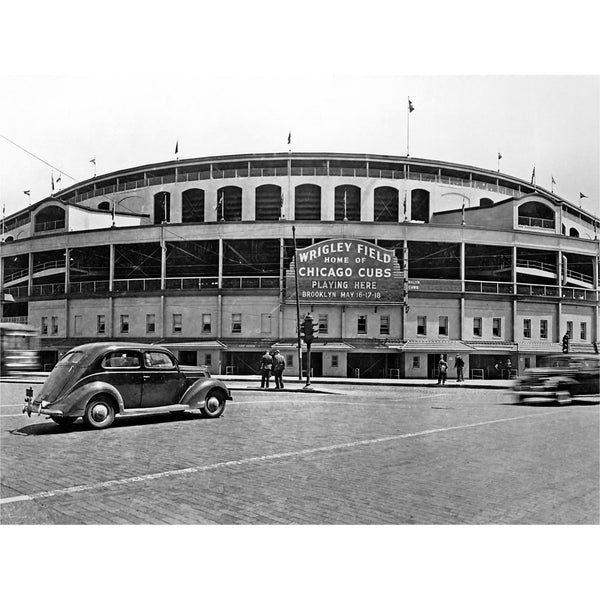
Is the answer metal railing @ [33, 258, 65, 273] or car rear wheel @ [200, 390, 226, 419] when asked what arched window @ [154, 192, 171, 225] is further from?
car rear wheel @ [200, 390, 226, 419]

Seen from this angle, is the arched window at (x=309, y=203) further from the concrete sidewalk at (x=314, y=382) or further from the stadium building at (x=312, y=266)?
the concrete sidewalk at (x=314, y=382)

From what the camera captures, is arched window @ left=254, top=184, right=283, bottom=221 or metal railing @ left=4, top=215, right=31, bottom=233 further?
arched window @ left=254, top=184, right=283, bottom=221

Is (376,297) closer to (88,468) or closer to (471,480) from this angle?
(471,480)

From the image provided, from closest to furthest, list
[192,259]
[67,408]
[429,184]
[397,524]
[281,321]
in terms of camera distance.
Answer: [397,524] < [67,408] < [192,259] < [281,321] < [429,184]

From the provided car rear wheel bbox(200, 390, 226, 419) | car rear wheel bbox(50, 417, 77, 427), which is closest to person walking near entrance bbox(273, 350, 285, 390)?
car rear wheel bbox(200, 390, 226, 419)

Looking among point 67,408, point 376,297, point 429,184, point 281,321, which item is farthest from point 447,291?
point 67,408

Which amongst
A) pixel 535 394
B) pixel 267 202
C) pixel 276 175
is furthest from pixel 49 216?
pixel 535 394

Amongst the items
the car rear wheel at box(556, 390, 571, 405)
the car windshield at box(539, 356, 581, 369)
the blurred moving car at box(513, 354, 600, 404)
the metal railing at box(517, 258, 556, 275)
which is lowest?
the car rear wheel at box(556, 390, 571, 405)
